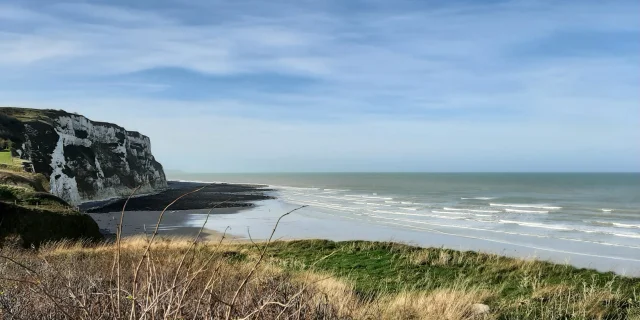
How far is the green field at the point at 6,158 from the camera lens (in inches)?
1605

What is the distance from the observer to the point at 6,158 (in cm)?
4238

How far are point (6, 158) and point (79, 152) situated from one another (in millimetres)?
21318

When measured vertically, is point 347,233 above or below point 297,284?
below

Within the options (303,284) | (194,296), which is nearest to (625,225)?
(303,284)

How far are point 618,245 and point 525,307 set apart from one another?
69.8 feet

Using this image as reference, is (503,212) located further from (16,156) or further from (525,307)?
(16,156)

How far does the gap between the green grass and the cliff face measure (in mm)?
30606

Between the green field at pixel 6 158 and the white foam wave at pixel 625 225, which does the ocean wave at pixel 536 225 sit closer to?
the white foam wave at pixel 625 225

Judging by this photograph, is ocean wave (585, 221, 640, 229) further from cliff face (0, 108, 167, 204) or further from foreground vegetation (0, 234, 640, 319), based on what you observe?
cliff face (0, 108, 167, 204)

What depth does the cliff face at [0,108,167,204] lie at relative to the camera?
1956 inches

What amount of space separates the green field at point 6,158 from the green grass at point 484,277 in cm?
3126

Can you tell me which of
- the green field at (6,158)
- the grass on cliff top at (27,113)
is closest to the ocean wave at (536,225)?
the green field at (6,158)

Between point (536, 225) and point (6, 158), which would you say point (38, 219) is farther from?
point (536, 225)

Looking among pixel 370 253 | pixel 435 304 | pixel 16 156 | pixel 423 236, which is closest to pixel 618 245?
pixel 423 236
